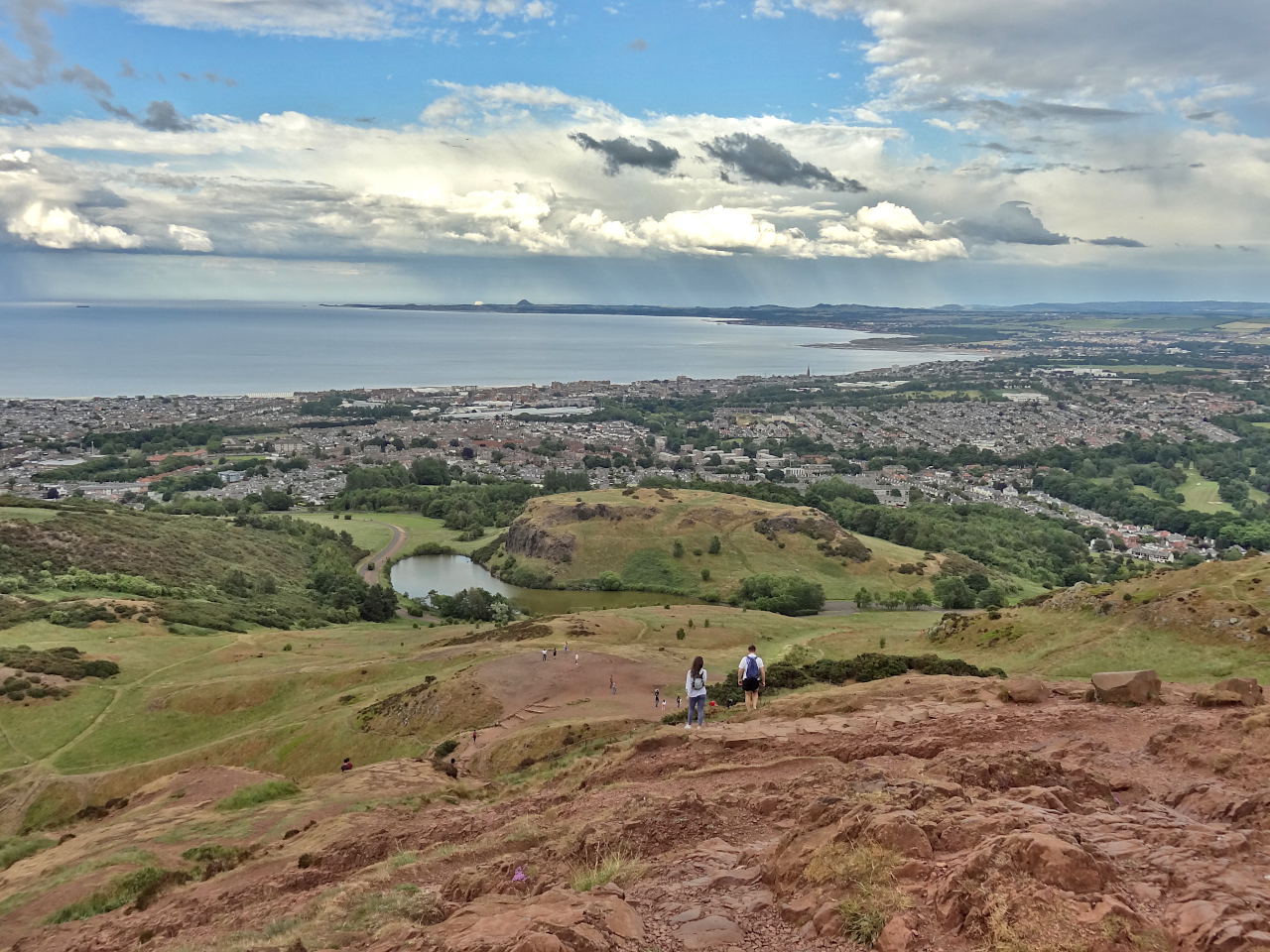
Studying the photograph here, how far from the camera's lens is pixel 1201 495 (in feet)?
424

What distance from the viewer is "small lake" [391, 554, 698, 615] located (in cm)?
8155

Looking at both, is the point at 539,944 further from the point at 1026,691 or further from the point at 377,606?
the point at 377,606

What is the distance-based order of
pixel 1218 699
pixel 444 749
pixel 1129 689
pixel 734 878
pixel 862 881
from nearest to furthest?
pixel 862 881, pixel 734 878, pixel 1218 699, pixel 1129 689, pixel 444 749

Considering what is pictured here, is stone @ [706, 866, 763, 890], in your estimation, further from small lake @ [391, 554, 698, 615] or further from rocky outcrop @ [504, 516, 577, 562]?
rocky outcrop @ [504, 516, 577, 562]

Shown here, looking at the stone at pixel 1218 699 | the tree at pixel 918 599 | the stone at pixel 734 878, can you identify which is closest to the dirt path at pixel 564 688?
the stone at pixel 1218 699

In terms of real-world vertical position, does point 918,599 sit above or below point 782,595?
below

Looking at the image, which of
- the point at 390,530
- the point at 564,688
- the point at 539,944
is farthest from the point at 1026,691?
the point at 390,530

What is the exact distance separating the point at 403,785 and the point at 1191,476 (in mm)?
162120

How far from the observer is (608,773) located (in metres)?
17.8

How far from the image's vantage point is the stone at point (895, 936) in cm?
814

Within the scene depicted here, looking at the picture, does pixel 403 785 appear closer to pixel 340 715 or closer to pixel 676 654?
pixel 340 715

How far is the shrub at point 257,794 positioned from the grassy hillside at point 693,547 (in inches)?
2455

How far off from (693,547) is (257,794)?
236 feet

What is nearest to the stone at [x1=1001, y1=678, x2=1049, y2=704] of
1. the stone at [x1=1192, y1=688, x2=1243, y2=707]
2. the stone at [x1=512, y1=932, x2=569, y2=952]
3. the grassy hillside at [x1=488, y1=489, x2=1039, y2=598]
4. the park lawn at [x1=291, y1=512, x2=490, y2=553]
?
the stone at [x1=1192, y1=688, x2=1243, y2=707]
